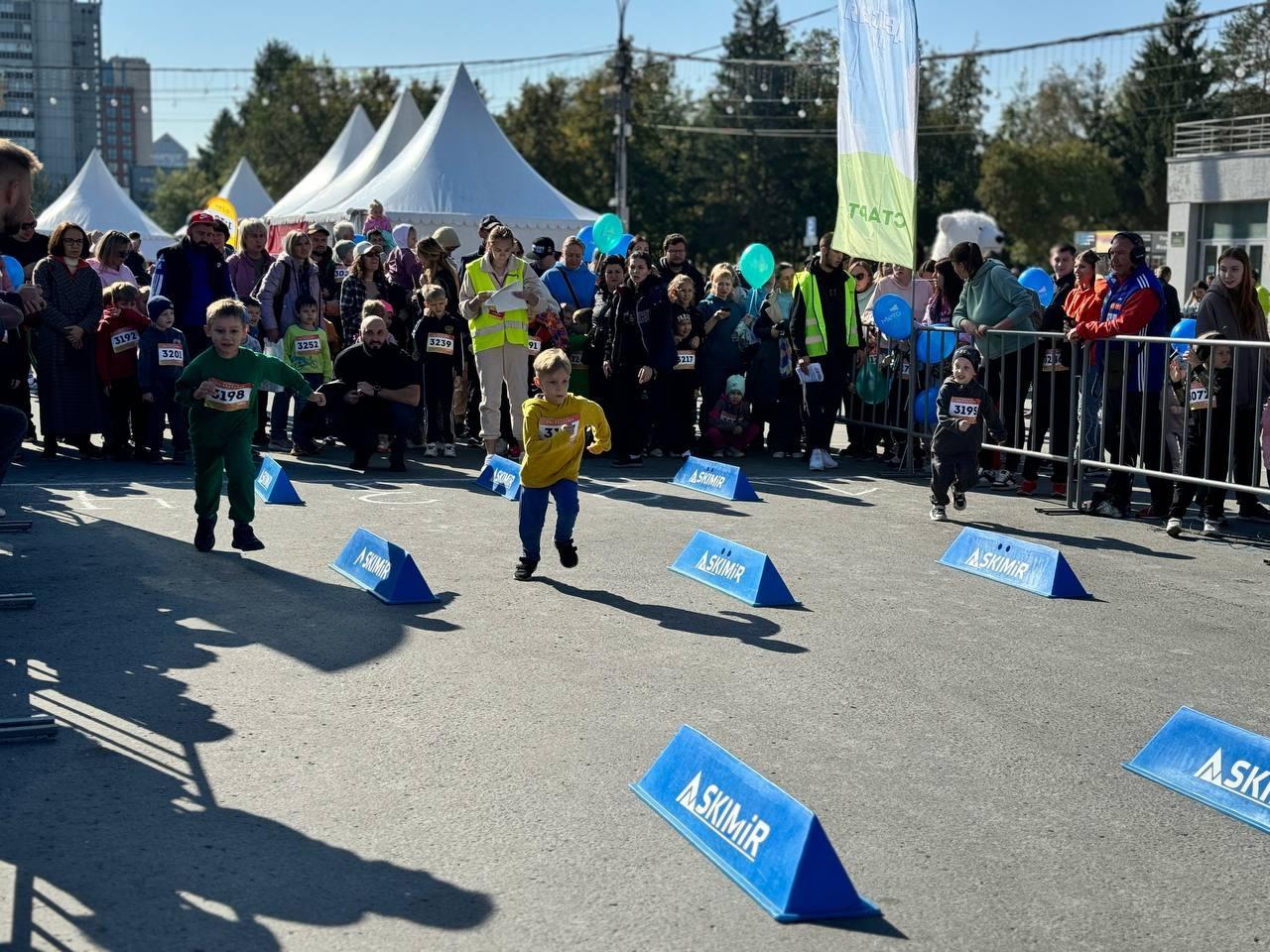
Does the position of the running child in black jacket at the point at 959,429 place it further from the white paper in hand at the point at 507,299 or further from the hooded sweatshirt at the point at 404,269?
the hooded sweatshirt at the point at 404,269

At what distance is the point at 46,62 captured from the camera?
14612cm

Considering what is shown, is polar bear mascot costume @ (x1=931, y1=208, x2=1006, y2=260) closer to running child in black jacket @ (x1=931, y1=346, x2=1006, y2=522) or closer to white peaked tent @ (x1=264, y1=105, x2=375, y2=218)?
white peaked tent @ (x1=264, y1=105, x2=375, y2=218)

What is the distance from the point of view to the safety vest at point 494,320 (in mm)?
13703

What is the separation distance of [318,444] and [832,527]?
6462 mm

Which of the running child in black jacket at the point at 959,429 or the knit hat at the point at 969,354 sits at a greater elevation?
the knit hat at the point at 969,354

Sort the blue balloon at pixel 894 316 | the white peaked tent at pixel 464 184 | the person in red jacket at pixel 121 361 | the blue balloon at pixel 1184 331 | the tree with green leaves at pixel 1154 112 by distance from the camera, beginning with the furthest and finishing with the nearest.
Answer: the tree with green leaves at pixel 1154 112 < the white peaked tent at pixel 464 184 < the person in red jacket at pixel 121 361 < the blue balloon at pixel 894 316 < the blue balloon at pixel 1184 331

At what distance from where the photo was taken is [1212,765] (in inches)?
208

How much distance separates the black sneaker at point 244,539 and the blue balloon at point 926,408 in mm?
6545

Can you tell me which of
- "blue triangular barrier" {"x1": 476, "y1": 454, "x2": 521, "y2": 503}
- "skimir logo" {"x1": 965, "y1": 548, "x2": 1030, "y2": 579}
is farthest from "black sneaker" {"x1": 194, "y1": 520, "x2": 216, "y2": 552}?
"skimir logo" {"x1": 965, "y1": 548, "x2": 1030, "y2": 579}

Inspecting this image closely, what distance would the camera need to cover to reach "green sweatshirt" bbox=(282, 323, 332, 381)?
15.1m

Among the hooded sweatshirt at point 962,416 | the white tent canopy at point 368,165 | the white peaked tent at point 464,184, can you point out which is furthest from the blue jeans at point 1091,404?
the white tent canopy at point 368,165

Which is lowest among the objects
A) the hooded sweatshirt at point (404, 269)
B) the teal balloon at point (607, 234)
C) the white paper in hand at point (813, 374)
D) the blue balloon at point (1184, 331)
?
the white paper in hand at point (813, 374)

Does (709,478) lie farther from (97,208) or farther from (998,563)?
(97,208)

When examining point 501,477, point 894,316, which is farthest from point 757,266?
point 501,477
